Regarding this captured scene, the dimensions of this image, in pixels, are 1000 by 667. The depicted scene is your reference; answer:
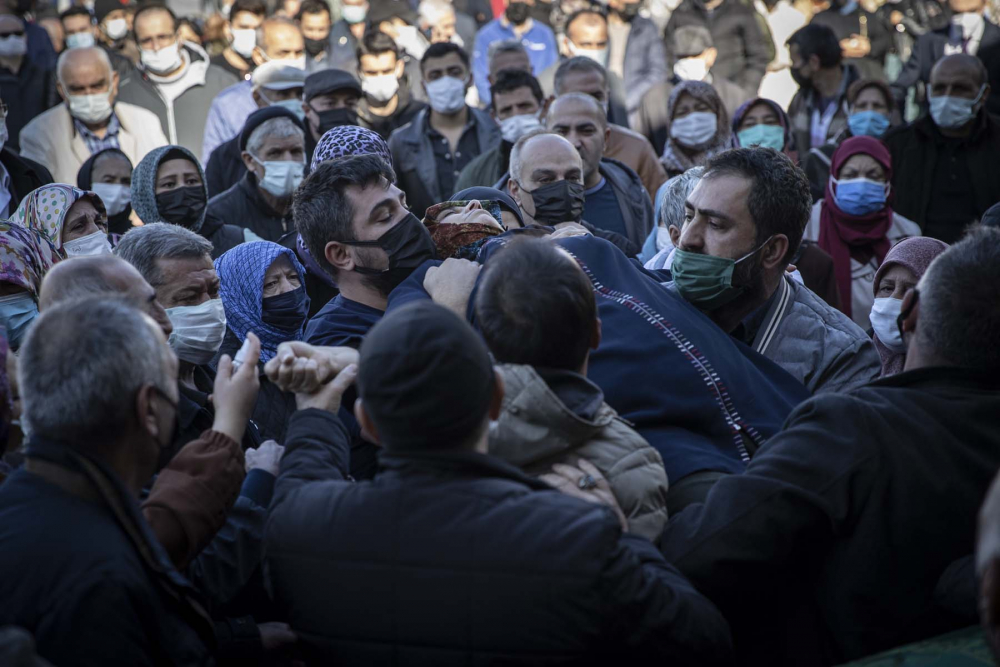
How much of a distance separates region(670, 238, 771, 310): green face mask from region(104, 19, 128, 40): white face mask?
907 centimetres

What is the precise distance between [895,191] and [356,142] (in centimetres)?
511

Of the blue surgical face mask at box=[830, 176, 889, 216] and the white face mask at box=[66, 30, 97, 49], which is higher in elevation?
the white face mask at box=[66, 30, 97, 49]

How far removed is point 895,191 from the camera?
27.7 ft

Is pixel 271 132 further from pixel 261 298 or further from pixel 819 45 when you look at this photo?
pixel 819 45

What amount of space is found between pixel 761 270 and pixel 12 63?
24.1ft

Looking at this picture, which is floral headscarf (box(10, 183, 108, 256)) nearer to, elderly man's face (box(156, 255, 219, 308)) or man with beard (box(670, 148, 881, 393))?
elderly man's face (box(156, 255, 219, 308))

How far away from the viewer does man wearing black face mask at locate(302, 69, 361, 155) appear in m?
7.60

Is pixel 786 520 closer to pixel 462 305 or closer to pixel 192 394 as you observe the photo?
pixel 462 305

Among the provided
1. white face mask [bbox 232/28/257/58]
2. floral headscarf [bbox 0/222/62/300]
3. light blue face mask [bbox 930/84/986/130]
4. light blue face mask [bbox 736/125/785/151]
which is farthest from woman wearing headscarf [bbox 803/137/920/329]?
white face mask [bbox 232/28/257/58]

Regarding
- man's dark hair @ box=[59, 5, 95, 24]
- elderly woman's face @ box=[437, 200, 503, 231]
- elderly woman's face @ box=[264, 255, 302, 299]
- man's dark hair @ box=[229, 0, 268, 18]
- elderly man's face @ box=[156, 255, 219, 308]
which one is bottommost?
elderly woman's face @ box=[264, 255, 302, 299]

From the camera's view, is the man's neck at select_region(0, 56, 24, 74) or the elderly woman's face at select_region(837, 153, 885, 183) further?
the man's neck at select_region(0, 56, 24, 74)

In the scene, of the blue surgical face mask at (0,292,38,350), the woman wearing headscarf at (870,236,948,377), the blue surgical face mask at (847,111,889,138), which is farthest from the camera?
the blue surgical face mask at (847,111,889,138)

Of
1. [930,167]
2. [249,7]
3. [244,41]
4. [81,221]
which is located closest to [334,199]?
[81,221]

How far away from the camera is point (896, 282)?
4.66 m
